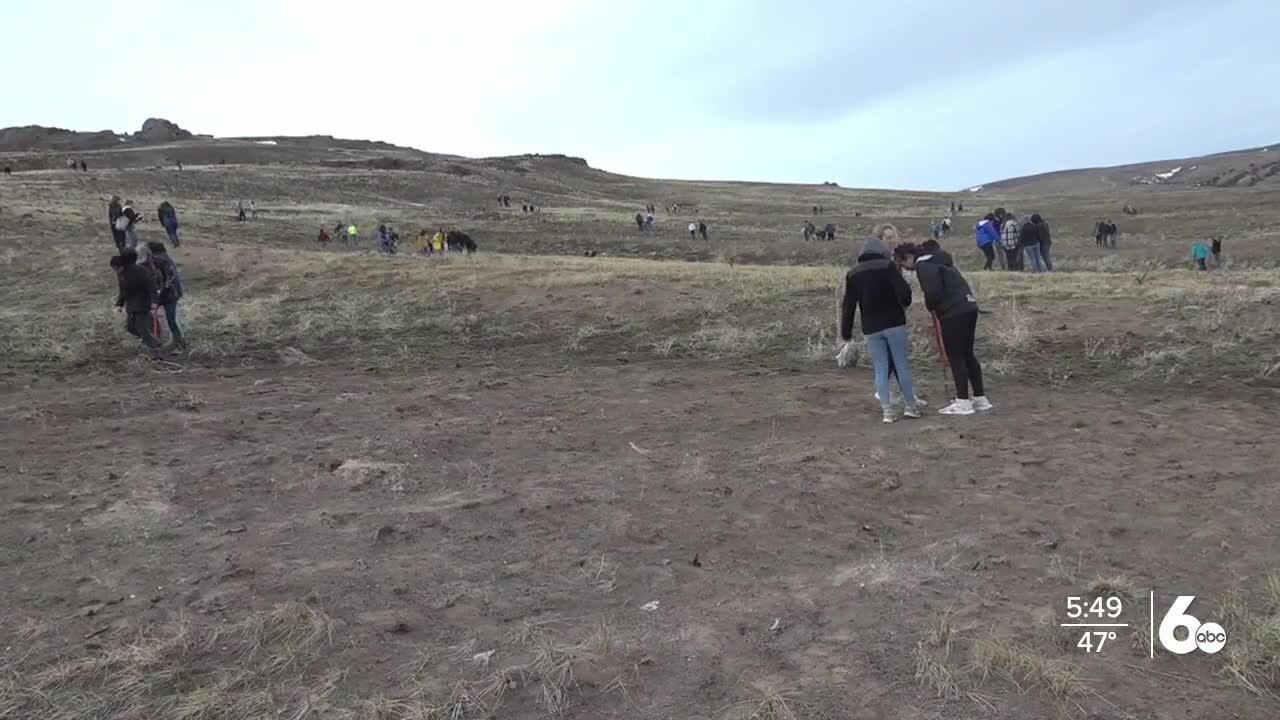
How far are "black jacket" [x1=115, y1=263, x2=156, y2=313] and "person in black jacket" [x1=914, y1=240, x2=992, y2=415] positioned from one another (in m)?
9.18

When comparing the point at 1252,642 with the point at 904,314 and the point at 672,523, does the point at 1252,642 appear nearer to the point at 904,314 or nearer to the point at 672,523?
the point at 672,523

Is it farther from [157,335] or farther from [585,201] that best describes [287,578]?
[585,201]

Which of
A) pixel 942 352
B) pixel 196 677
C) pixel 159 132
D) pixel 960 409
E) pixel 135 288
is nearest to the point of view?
pixel 196 677

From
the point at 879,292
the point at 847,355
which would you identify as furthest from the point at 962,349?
the point at 847,355

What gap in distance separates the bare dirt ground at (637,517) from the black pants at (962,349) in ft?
1.23

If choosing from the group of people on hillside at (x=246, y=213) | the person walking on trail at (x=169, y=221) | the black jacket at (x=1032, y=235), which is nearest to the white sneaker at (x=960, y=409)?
the black jacket at (x=1032, y=235)

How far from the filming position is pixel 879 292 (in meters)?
7.36

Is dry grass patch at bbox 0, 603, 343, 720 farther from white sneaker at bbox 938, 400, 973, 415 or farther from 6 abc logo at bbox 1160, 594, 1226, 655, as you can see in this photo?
white sneaker at bbox 938, 400, 973, 415

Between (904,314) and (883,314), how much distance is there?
207 mm

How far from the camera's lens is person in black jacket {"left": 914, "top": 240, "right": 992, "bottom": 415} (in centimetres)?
721

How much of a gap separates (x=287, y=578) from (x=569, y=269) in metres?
11.5

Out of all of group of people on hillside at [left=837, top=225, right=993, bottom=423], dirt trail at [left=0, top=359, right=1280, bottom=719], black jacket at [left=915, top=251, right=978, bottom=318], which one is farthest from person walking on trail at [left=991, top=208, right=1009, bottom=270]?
black jacket at [left=915, top=251, right=978, bottom=318]

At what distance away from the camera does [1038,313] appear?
35.5ft

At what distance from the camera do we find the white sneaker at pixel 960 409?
24.5 ft
